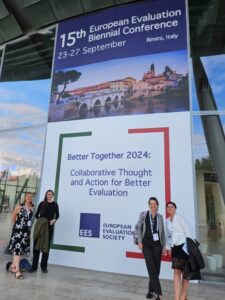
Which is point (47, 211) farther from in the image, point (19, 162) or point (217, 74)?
point (217, 74)

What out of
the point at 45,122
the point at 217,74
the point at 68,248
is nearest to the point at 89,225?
the point at 68,248

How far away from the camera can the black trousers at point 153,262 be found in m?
4.17

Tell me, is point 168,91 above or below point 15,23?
below

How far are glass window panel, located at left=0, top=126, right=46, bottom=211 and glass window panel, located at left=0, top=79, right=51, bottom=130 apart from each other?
11.7 inches

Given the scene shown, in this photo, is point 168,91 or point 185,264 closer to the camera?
point 185,264

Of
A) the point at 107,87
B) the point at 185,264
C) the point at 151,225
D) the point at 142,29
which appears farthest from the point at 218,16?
the point at 185,264

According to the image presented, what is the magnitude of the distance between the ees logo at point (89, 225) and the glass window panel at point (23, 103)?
2.69 m

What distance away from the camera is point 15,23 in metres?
8.71

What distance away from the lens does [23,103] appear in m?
8.23

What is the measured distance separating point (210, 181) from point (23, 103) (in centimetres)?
541

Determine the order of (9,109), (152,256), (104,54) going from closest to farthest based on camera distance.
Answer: (152,256) → (104,54) → (9,109)

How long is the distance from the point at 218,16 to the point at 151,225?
17.5ft

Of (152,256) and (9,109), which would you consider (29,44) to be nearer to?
(9,109)

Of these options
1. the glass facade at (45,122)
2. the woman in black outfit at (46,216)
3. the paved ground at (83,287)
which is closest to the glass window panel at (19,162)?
the glass facade at (45,122)
